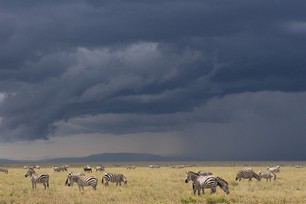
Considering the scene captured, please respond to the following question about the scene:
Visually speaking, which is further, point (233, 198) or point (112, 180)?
point (112, 180)

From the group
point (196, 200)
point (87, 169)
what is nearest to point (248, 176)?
point (196, 200)

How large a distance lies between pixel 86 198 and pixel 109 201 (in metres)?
2.08

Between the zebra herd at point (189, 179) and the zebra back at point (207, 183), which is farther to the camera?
the zebra herd at point (189, 179)

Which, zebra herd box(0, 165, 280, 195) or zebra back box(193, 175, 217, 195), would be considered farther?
zebra herd box(0, 165, 280, 195)

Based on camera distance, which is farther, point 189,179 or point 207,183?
point 189,179

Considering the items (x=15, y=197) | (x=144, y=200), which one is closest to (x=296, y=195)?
(x=144, y=200)

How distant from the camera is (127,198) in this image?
1195 inches

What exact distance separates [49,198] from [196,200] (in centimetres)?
890

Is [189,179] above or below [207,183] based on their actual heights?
above

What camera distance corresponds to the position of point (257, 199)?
1152 inches

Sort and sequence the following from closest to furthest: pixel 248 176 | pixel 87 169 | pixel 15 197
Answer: pixel 15 197, pixel 248 176, pixel 87 169

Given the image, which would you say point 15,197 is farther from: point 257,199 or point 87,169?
point 87,169

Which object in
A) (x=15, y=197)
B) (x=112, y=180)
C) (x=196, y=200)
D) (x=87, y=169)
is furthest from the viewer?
(x=87, y=169)

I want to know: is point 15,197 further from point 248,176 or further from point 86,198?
point 248,176
